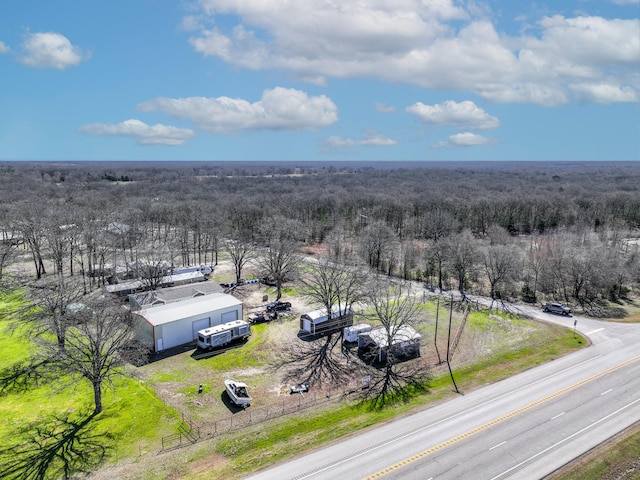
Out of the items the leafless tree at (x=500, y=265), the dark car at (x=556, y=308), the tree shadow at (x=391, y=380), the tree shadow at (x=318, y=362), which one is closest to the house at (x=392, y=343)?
the tree shadow at (x=391, y=380)

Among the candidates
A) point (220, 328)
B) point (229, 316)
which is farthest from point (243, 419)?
point (229, 316)

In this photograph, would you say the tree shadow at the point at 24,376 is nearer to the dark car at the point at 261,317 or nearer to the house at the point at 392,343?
the dark car at the point at 261,317

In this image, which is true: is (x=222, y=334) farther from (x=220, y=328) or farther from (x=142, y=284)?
(x=142, y=284)

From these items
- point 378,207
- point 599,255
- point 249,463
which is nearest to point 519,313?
point 599,255

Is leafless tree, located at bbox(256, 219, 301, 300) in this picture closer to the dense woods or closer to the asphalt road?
the dense woods

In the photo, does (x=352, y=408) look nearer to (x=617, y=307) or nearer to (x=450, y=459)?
(x=450, y=459)

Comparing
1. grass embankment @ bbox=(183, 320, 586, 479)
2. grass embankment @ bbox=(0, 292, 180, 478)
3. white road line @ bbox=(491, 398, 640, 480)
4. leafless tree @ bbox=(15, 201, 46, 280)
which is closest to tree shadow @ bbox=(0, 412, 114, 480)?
grass embankment @ bbox=(0, 292, 180, 478)
